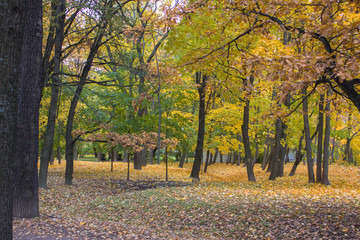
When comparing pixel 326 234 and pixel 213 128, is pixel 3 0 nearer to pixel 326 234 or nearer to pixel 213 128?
pixel 326 234

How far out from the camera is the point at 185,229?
7.36 metres

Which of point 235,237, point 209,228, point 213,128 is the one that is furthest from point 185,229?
point 213,128

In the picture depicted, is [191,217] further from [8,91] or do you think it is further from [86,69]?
[86,69]

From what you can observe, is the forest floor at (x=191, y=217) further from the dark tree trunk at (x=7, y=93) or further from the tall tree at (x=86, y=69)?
the dark tree trunk at (x=7, y=93)

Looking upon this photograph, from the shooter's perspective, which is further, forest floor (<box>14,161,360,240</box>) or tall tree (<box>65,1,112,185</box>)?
tall tree (<box>65,1,112,185</box>)

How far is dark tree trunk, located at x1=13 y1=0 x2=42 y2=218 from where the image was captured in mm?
6590

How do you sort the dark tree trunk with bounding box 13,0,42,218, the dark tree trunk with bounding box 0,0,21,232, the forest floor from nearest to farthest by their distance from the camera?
the dark tree trunk with bounding box 0,0,21,232 < the forest floor < the dark tree trunk with bounding box 13,0,42,218

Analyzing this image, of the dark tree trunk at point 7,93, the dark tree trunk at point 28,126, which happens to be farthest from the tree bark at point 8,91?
the dark tree trunk at point 28,126

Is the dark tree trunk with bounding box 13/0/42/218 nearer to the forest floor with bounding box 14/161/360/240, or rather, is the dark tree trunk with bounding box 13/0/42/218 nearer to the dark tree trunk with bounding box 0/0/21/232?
the forest floor with bounding box 14/161/360/240

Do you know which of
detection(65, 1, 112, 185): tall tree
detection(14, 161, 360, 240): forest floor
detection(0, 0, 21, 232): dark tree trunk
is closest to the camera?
detection(0, 0, 21, 232): dark tree trunk

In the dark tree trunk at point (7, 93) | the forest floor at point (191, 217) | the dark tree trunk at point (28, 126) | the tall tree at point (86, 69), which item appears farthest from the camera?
the tall tree at point (86, 69)

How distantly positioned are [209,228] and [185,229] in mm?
628

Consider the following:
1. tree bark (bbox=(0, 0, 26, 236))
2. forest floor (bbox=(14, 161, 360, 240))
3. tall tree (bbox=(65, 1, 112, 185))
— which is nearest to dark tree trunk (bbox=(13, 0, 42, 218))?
forest floor (bbox=(14, 161, 360, 240))

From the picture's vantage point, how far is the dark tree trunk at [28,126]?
21.6 ft
